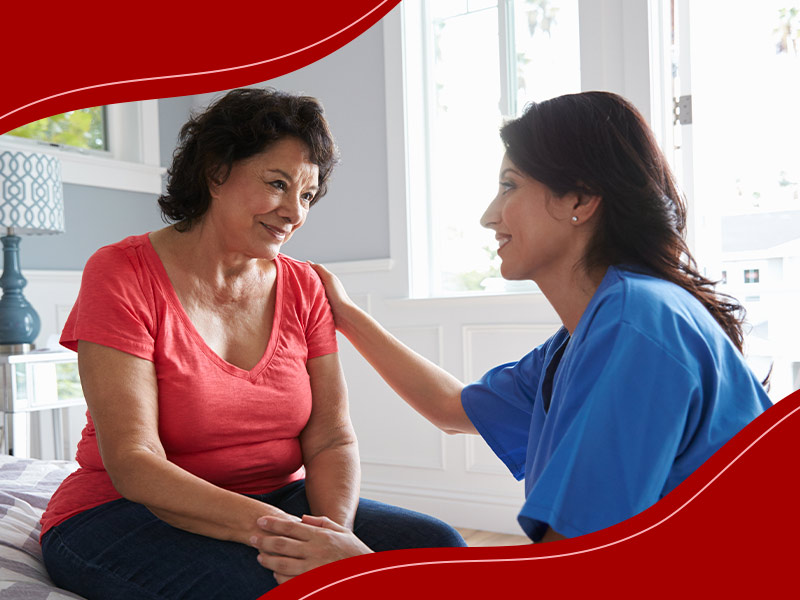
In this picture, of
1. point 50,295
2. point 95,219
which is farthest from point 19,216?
point 95,219

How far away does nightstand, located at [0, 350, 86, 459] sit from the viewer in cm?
241

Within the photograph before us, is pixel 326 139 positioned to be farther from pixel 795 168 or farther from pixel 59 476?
pixel 795 168

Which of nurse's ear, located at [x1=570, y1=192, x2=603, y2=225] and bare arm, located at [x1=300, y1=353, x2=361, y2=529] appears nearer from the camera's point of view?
nurse's ear, located at [x1=570, y1=192, x2=603, y2=225]

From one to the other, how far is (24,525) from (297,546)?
530mm

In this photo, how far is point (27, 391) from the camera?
8.09 ft

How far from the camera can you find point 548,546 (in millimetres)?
551

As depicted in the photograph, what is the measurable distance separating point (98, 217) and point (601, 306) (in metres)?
3.08

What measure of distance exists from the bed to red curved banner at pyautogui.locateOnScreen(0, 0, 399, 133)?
65 centimetres

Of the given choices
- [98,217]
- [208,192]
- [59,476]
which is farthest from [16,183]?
[208,192]

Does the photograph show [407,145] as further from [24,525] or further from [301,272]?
[24,525]

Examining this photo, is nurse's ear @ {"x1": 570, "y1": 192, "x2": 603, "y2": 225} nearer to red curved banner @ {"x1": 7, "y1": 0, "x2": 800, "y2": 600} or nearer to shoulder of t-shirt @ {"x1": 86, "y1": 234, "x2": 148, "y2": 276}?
red curved banner @ {"x1": 7, "y1": 0, "x2": 800, "y2": 600}

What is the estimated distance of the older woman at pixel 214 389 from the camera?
103 centimetres

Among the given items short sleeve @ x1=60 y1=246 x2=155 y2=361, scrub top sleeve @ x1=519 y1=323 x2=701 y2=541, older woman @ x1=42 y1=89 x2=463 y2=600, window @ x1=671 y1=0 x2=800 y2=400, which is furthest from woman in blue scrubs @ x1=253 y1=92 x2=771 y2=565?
window @ x1=671 y1=0 x2=800 y2=400

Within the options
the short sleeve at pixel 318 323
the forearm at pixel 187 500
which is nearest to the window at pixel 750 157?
the short sleeve at pixel 318 323
